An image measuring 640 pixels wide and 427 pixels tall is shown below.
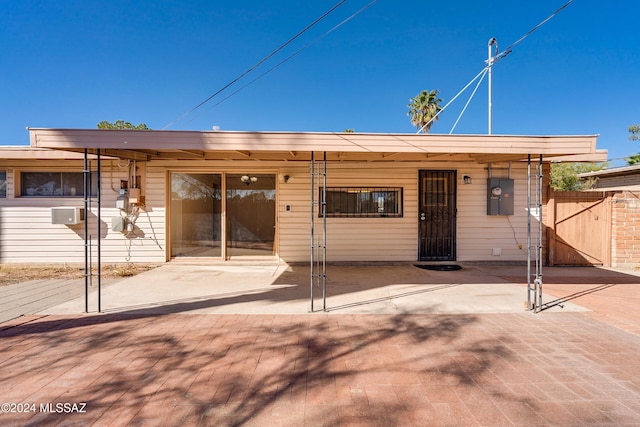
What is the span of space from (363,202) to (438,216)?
1.92m

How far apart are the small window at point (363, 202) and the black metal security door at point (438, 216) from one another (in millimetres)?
711

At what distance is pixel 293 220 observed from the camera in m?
7.59

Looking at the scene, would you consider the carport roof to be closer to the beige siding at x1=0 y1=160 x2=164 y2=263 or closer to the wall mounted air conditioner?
the beige siding at x1=0 y1=160 x2=164 y2=263

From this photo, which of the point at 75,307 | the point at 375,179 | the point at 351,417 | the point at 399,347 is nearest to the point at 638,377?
the point at 399,347

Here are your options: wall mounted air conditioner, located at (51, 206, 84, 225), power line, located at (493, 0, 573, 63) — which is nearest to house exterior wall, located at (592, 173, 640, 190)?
power line, located at (493, 0, 573, 63)

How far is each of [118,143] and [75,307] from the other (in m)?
2.40

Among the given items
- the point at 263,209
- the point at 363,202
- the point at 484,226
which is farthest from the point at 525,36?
the point at 263,209

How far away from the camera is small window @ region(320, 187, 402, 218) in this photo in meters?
7.66

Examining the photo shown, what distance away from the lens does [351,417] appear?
2.17m

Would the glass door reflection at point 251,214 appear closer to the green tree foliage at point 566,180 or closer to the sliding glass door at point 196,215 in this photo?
the sliding glass door at point 196,215

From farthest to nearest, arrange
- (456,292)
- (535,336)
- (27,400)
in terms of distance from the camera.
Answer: (456,292) → (535,336) → (27,400)

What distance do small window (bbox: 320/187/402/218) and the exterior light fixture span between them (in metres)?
1.82

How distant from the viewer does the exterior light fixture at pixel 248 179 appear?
300 inches

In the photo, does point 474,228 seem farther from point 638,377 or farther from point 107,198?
point 107,198
